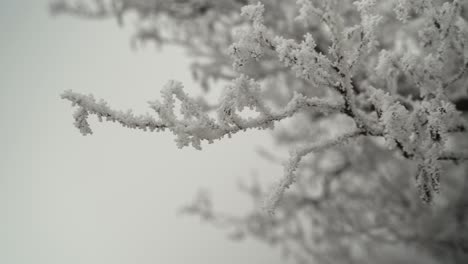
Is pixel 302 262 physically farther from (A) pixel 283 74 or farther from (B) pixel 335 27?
(B) pixel 335 27

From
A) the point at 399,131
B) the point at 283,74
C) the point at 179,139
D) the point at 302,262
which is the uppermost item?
the point at 283,74

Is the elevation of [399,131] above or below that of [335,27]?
below

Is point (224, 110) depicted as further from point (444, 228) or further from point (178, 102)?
point (444, 228)

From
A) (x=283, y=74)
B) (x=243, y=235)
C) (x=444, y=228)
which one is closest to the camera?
(x=283, y=74)

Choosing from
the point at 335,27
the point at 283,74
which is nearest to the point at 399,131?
the point at 335,27

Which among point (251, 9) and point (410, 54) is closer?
point (251, 9)

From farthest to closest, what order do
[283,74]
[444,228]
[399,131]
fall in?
[444,228], [283,74], [399,131]
